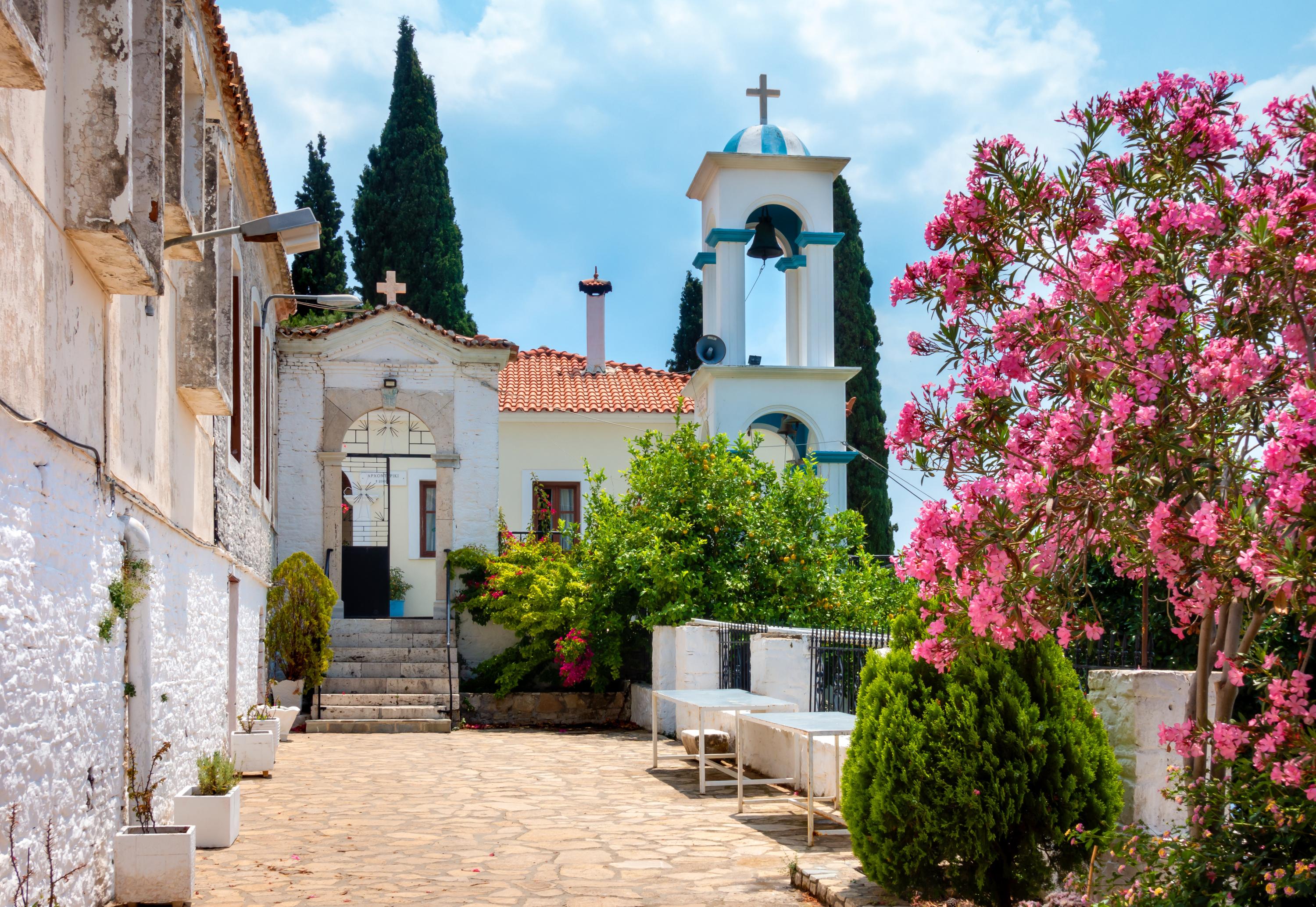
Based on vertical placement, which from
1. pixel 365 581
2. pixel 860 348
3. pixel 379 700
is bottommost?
pixel 379 700

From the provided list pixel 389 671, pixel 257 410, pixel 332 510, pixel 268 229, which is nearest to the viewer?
pixel 268 229

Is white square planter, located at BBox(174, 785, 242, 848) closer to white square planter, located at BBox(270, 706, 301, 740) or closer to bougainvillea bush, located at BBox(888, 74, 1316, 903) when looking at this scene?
bougainvillea bush, located at BBox(888, 74, 1316, 903)

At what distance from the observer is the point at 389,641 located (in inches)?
703

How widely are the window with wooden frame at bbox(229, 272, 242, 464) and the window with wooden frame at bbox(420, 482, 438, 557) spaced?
524 inches

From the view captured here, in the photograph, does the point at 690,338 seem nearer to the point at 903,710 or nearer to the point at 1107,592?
the point at 1107,592

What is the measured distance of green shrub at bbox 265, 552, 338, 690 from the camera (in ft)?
50.3

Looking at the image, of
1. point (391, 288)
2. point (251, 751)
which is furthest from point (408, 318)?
point (251, 751)

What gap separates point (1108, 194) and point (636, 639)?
40.1 ft

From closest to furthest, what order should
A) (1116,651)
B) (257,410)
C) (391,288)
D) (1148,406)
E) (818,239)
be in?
(1148,406), (1116,651), (257,410), (818,239), (391,288)

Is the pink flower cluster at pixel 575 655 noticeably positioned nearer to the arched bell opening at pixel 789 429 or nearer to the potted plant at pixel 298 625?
the potted plant at pixel 298 625

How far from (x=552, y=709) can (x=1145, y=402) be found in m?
13.4

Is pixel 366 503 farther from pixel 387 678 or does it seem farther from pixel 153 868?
pixel 153 868

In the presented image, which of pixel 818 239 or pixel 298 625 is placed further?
pixel 818 239

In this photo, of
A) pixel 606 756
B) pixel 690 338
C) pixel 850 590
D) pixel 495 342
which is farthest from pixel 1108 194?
pixel 690 338
